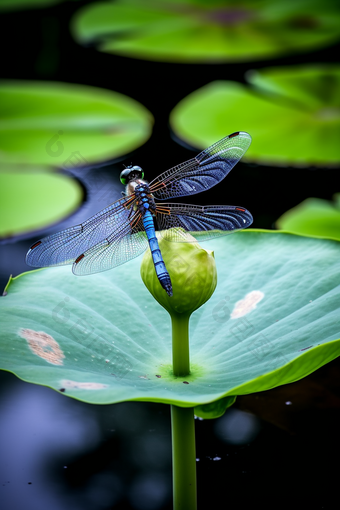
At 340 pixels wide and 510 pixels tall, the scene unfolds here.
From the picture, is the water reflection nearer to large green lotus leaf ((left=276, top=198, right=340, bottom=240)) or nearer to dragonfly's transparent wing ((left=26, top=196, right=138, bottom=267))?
dragonfly's transparent wing ((left=26, top=196, right=138, bottom=267))

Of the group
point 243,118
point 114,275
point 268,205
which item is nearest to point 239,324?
point 114,275

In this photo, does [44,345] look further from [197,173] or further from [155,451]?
[197,173]

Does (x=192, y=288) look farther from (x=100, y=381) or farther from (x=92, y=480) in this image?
(x=92, y=480)

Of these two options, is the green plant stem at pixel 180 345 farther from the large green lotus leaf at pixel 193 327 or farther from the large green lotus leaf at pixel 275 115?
the large green lotus leaf at pixel 275 115

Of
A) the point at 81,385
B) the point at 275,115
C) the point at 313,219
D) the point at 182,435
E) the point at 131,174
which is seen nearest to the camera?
the point at 81,385

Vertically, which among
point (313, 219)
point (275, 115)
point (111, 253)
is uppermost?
point (275, 115)

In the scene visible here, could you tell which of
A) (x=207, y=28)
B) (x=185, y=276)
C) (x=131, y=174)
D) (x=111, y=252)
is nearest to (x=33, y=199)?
(x=131, y=174)
